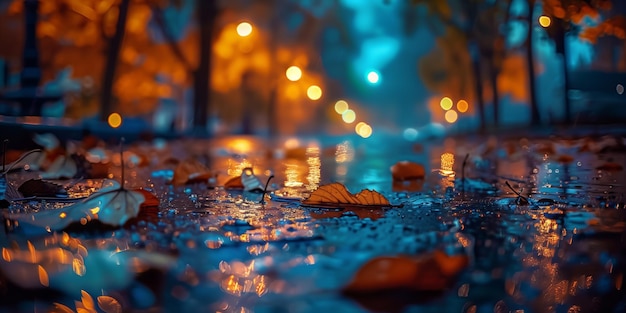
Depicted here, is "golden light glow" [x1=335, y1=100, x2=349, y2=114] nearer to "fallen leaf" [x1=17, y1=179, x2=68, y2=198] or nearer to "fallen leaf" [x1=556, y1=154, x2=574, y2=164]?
"fallen leaf" [x1=556, y1=154, x2=574, y2=164]

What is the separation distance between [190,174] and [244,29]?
14801 millimetres

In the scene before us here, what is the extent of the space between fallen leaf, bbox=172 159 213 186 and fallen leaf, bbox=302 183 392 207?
3.52ft

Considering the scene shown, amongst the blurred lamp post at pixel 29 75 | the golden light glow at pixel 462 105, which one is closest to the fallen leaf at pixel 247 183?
the blurred lamp post at pixel 29 75

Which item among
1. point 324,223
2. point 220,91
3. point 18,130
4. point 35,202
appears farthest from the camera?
point 220,91

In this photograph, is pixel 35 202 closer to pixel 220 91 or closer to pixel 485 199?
pixel 485 199

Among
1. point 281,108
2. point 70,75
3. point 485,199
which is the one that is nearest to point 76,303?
point 485,199

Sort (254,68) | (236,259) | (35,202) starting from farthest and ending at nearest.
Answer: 1. (254,68)
2. (35,202)
3. (236,259)

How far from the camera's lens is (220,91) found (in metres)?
21.6

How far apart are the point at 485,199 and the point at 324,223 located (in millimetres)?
845

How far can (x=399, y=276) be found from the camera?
969 mm

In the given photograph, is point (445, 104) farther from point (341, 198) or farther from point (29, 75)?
point (341, 198)

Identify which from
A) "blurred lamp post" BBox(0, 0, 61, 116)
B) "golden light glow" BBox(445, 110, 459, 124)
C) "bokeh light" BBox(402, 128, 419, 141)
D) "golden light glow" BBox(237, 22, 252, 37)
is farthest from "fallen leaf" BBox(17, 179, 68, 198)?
"golden light glow" BBox(445, 110, 459, 124)

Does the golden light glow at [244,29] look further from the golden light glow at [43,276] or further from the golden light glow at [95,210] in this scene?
the golden light glow at [43,276]

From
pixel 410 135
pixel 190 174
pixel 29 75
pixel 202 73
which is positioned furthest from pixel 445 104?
pixel 190 174
